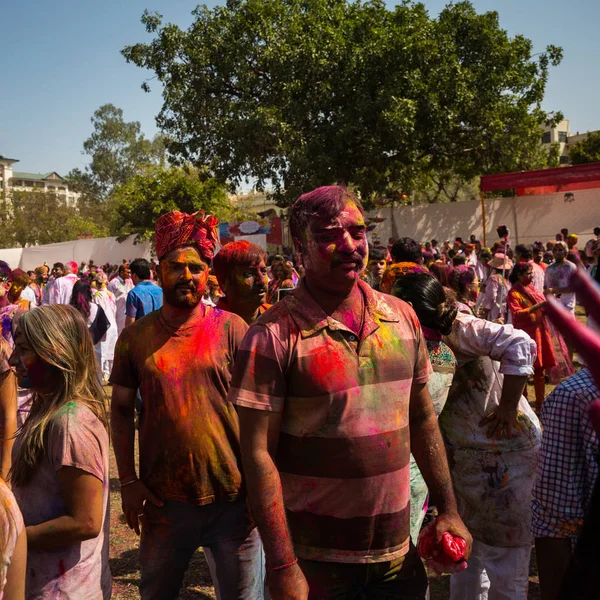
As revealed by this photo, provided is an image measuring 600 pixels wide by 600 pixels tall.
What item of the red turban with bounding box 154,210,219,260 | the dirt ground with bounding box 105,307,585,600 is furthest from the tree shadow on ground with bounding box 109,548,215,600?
the red turban with bounding box 154,210,219,260

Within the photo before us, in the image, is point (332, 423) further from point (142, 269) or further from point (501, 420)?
point (142, 269)

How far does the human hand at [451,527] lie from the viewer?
2320mm

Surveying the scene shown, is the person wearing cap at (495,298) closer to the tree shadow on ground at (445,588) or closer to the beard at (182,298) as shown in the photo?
the tree shadow on ground at (445,588)

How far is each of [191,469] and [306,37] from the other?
68.0 feet

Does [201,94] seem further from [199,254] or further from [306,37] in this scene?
[199,254]

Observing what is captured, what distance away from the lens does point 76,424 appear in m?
2.40

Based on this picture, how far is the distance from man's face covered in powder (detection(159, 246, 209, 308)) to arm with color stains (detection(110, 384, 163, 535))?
0.48m

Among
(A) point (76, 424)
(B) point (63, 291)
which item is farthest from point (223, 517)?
(B) point (63, 291)

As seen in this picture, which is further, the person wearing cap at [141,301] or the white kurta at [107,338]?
the white kurta at [107,338]

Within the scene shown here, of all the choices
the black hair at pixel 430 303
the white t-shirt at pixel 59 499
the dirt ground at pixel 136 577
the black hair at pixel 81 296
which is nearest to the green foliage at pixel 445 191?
the black hair at pixel 81 296

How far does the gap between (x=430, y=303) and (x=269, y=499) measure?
58.6 inches

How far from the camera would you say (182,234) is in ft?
10.8

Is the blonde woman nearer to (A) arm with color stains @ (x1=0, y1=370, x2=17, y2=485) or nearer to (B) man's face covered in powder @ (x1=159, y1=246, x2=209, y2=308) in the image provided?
(B) man's face covered in powder @ (x1=159, y1=246, x2=209, y2=308)

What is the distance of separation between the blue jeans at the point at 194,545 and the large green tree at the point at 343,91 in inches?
725
